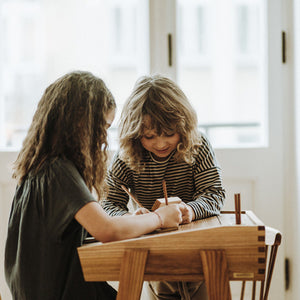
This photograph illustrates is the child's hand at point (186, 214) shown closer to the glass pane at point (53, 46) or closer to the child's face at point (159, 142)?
the child's face at point (159, 142)

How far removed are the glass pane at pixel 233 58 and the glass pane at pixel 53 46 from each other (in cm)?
27

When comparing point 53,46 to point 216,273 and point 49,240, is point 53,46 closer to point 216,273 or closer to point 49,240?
point 49,240

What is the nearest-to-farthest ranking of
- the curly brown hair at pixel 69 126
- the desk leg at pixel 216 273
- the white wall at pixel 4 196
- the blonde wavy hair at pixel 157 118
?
the desk leg at pixel 216 273 < the curly brown hair at pixel 69 126 < the blonde wavy hair at pixel 157 118 < the white wall at pixel 4 196

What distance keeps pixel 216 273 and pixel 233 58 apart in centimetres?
158

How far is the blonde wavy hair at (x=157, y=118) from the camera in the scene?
1.23m

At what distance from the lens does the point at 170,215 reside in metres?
1.07

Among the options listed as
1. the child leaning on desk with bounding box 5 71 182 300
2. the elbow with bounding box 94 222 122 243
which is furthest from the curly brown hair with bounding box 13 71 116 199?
the elbow with bounding box 94 222 122 243

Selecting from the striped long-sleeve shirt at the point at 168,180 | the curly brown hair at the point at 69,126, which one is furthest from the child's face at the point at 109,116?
the striped long-sleeve shirt at the point at 168,180

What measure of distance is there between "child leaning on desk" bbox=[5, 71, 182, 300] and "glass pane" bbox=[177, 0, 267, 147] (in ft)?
3.28

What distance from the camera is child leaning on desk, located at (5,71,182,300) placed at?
97cm

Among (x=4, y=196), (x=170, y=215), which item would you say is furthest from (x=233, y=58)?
(x=170, y=215)

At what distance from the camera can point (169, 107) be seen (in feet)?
4.08

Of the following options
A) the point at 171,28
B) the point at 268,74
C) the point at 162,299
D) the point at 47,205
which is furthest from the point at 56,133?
the point at 268,74

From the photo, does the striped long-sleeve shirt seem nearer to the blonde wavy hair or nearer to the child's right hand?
the blonde wavy hair
